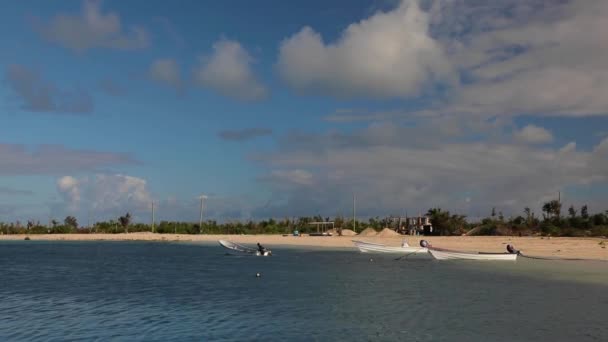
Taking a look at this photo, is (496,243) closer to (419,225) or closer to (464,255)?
(464,255)

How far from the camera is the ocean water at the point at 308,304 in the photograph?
1730 centimetres

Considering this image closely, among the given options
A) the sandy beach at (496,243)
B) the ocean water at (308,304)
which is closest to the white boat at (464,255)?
the ocean water at (308,304)

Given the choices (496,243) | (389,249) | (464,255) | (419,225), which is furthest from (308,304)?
(419,225)

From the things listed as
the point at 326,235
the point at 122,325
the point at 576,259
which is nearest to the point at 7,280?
the point at 122,325

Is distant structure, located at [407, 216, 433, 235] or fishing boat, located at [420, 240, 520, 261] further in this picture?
distant structure, located at [407, 216, 433, 235]

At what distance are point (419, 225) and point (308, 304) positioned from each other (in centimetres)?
7674

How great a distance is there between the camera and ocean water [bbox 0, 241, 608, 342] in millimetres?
17297

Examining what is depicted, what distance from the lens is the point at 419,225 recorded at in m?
97.2

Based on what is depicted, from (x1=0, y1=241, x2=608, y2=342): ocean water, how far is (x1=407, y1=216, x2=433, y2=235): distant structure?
166 ft

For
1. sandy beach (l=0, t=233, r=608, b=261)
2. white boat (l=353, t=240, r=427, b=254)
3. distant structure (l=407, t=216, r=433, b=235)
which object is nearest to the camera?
sandy beach (l=0, t=233, r=608, b=261)

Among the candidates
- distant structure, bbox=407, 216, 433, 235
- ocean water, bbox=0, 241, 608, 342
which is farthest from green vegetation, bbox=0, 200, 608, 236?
ocean water, bbox=0, 241, 608, 342

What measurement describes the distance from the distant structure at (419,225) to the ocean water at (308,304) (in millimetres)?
50604

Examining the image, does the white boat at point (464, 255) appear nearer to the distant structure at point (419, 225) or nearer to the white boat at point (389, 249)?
the white boat at point (389, 249)

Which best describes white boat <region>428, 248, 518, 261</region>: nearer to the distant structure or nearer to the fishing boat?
the fishing boat
